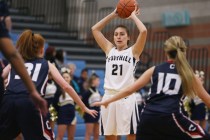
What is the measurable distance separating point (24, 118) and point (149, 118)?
1.37m

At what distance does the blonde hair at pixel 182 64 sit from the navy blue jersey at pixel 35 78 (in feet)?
4.76

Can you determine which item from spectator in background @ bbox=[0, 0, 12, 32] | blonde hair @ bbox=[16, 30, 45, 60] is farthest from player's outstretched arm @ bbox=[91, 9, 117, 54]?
spectator in background @ bbox=[0, 0, 12, 32]

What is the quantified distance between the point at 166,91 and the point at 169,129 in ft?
1.39

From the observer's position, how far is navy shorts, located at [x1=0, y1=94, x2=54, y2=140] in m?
7.07

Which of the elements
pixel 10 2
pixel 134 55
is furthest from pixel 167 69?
pixel 10 2

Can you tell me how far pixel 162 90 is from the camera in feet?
23.0

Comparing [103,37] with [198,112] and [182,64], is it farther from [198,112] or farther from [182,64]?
[198,112]

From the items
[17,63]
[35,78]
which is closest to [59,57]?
[35,78]

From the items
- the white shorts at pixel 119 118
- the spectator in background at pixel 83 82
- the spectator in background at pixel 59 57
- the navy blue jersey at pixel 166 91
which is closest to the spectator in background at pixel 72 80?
the spectator in background at pixel 83 82

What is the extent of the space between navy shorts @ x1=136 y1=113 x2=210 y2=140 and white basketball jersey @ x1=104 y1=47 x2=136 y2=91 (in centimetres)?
241

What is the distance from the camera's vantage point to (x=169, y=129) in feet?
22.5

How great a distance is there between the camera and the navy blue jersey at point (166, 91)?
6.96 meters

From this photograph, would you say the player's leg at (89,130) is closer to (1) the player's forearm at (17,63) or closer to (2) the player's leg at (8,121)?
(2) the player's leg at (8,121)

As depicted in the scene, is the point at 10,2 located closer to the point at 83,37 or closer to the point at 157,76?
the point at 83,37
